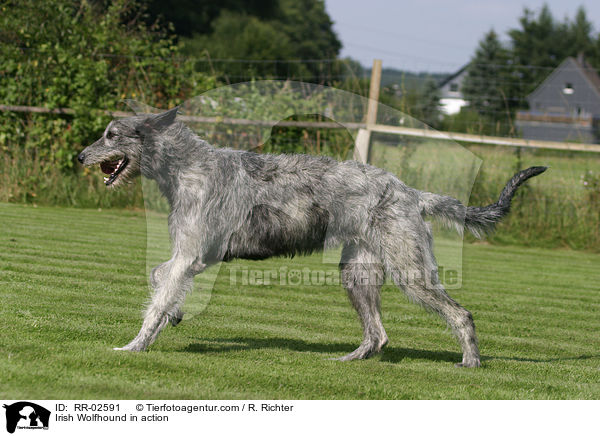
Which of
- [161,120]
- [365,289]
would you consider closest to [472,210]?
[365,289]

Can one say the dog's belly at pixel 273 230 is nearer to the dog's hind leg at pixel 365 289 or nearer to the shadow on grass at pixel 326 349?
the dog's hind leg at pixel 365 289

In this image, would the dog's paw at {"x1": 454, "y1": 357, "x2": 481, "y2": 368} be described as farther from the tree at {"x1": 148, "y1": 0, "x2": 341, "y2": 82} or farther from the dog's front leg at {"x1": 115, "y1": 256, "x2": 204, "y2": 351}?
the tree at {"x1": 148, "y1": 0, "x2": 341, "y2": 82}

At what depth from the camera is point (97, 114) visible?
48.0 feet

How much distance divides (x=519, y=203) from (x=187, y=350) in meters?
9.85

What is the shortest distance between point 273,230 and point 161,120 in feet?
3.88

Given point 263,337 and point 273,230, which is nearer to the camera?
point 273,230

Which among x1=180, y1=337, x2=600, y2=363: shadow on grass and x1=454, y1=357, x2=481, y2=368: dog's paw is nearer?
x1=454, y1=357, x2=481, y2=368: dog's paw

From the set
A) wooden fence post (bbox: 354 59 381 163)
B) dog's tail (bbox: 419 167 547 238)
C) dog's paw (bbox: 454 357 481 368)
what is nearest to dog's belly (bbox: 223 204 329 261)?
dog's tail (bbox: 419 167 547 238)

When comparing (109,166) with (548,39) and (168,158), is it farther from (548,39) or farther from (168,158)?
(548,39)

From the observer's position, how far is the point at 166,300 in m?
5.31

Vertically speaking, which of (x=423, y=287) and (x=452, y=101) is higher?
(x=452, y=101)

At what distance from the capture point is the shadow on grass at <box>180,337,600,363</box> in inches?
230

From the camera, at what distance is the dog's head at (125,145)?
5.57 meters
